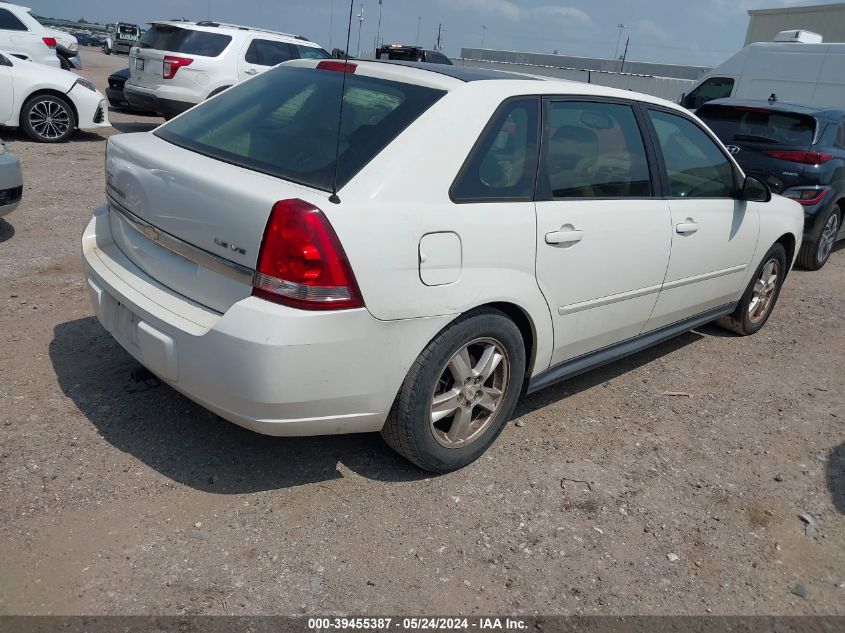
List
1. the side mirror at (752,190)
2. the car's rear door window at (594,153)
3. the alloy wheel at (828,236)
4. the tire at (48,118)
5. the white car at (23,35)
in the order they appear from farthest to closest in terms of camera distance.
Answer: the white car at (23,35)
the tire at (48,118)
the alloy wheel at (828,236)
the side mirror at (752,190)
the car's rear door window at (594,153)

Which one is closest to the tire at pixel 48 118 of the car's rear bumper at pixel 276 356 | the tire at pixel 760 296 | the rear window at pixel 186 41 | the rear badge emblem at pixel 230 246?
the rear window at pixel 186 41

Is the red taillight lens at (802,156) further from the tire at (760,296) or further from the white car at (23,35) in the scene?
the white car at (23,35)

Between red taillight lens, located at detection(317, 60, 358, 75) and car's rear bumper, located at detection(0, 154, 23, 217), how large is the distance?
3446 mm

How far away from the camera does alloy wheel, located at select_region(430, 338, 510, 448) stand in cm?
309

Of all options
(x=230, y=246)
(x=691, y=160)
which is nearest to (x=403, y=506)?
(x=230, y=246)

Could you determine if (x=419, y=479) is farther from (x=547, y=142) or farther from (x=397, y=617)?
(x=547, y=142)

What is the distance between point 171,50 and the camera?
1155 centimetres

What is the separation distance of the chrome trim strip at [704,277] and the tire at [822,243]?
3310mm

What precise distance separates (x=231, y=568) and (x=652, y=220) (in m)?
2.66

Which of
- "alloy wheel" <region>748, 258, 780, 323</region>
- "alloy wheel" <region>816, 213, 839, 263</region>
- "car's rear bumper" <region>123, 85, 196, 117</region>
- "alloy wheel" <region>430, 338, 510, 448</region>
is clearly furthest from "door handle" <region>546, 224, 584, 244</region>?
"car's rear bumper" <region>123, 85, 196, 117</region>

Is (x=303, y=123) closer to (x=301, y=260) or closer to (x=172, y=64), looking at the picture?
(x=301, y=260)

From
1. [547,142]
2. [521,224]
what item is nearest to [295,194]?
[521,224]

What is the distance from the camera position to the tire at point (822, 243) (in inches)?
299

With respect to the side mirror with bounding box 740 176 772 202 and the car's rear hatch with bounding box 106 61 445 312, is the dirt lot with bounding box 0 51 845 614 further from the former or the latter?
the side mirror with bounding box 740 176 772 202
